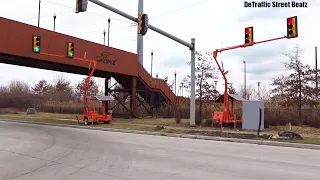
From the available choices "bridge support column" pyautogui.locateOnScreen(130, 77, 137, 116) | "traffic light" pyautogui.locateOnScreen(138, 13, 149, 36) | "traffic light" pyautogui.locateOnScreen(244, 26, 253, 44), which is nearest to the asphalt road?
"traffic light" pyautogui.locateOnScreen(138, 13, 149, 36)

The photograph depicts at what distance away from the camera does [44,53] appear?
25.0 metres

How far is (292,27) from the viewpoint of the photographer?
1628cm

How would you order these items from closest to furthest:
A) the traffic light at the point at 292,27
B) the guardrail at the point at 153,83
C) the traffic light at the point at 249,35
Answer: the traffic light at the point at 292,27 → the traffic light at the point at 249,35 → the guardrail at the point at 153,83

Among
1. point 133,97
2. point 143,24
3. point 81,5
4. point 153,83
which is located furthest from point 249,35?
point 153,83

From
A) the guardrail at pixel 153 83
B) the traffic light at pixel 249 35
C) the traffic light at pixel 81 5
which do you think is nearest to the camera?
the traffic light at pixel 81 5

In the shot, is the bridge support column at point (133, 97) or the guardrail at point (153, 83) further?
the guardrail at point (153, 83)

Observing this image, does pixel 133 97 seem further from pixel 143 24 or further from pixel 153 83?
pixel 143 24

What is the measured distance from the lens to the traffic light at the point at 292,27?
16.2 meters

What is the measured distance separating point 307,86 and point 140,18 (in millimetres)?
15138

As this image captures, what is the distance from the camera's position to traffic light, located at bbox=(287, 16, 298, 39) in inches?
637

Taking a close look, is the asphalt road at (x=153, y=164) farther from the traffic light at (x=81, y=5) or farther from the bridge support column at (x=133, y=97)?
the bridge support column at (x=133, y=97)

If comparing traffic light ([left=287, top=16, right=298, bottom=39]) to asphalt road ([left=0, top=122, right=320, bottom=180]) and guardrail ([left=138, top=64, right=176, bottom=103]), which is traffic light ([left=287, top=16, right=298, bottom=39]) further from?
guardrail ([left=138, top=64, right=176, bottom=103])

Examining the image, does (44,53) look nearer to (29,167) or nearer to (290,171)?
(29,167)

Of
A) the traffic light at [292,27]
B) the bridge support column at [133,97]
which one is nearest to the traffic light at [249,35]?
the traffic light at [292,27]
